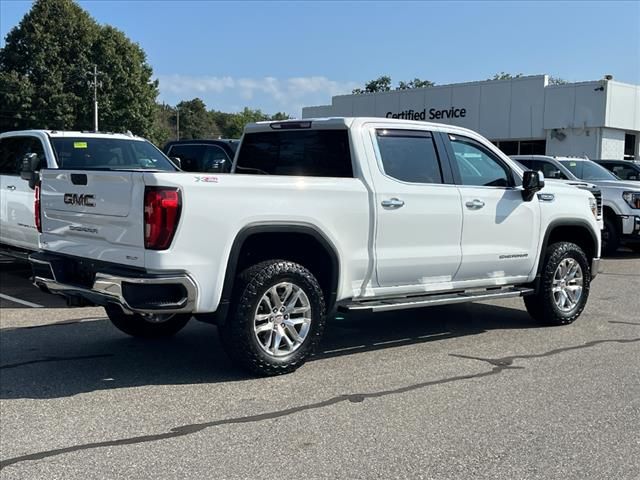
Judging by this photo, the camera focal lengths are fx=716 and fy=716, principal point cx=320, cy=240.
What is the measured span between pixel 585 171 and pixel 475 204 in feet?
31.7

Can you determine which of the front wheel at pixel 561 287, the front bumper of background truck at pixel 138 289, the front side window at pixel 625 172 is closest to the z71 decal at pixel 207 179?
the front bumper of background truck at pixel 138 289

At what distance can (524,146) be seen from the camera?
105 ft

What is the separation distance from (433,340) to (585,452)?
115 inches

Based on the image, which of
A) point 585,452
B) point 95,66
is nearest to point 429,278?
point 585,452

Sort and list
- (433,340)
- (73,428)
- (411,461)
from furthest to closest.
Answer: (433,340), (73,428), (411,461)

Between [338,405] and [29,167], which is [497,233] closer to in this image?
[338,405]

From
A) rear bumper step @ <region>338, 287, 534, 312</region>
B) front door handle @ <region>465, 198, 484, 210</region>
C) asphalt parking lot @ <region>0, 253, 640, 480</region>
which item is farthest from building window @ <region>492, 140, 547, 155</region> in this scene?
front door handle @ <region>465, 198, 484, 210</region>

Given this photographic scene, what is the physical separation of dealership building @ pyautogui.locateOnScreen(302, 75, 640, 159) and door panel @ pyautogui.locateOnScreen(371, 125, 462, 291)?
2423 centimetres

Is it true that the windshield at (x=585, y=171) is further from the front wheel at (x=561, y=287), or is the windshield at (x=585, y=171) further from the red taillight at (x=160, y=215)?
the red taillight at (x=160, y=215)

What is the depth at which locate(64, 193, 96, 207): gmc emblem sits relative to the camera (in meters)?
5.56

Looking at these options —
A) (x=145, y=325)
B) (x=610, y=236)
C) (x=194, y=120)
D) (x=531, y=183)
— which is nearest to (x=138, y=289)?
(x=145, y=325)

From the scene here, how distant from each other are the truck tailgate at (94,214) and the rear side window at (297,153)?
1990 mm

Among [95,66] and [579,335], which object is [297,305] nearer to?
[579,335]

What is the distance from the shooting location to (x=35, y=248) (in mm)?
9312
